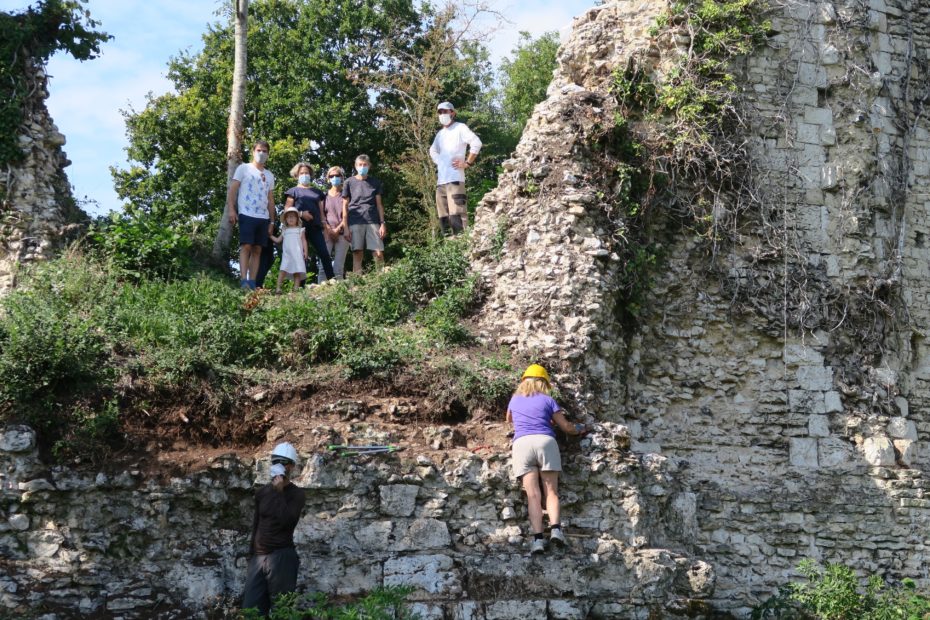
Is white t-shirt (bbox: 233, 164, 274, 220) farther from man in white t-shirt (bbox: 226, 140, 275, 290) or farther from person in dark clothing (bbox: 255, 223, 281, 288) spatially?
person in dark clothing (bbox: 255, 223, 281, 288)

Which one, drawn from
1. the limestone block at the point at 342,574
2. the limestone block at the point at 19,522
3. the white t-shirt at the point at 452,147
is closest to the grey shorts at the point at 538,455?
the limestone block at the point at 342,574

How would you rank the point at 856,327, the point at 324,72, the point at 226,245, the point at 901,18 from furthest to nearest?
the point at 324,72
the point at 226,245
the point at 901,18
the point at 856,327

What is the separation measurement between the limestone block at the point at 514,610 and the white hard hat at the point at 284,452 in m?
1.88

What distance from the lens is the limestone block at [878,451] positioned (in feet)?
37.1

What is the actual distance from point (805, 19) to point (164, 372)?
25.6 feet

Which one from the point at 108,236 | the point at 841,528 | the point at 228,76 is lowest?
the point at 841,528

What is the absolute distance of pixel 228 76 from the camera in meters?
20.0

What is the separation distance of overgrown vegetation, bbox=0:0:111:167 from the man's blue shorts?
2.53 m

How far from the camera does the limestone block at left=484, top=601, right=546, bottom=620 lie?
8508 mm

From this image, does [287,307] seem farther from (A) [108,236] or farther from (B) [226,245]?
(B) [226,245]

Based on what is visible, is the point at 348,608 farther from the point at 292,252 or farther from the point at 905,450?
the point at 905,450

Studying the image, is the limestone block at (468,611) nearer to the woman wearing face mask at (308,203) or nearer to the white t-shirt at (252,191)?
the white t-shirt at (252,191)

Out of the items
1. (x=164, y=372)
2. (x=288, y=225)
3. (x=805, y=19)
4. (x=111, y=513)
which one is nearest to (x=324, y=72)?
(x=288, y=225)

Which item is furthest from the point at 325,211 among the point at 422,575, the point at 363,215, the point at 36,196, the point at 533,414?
the point at 422,575
